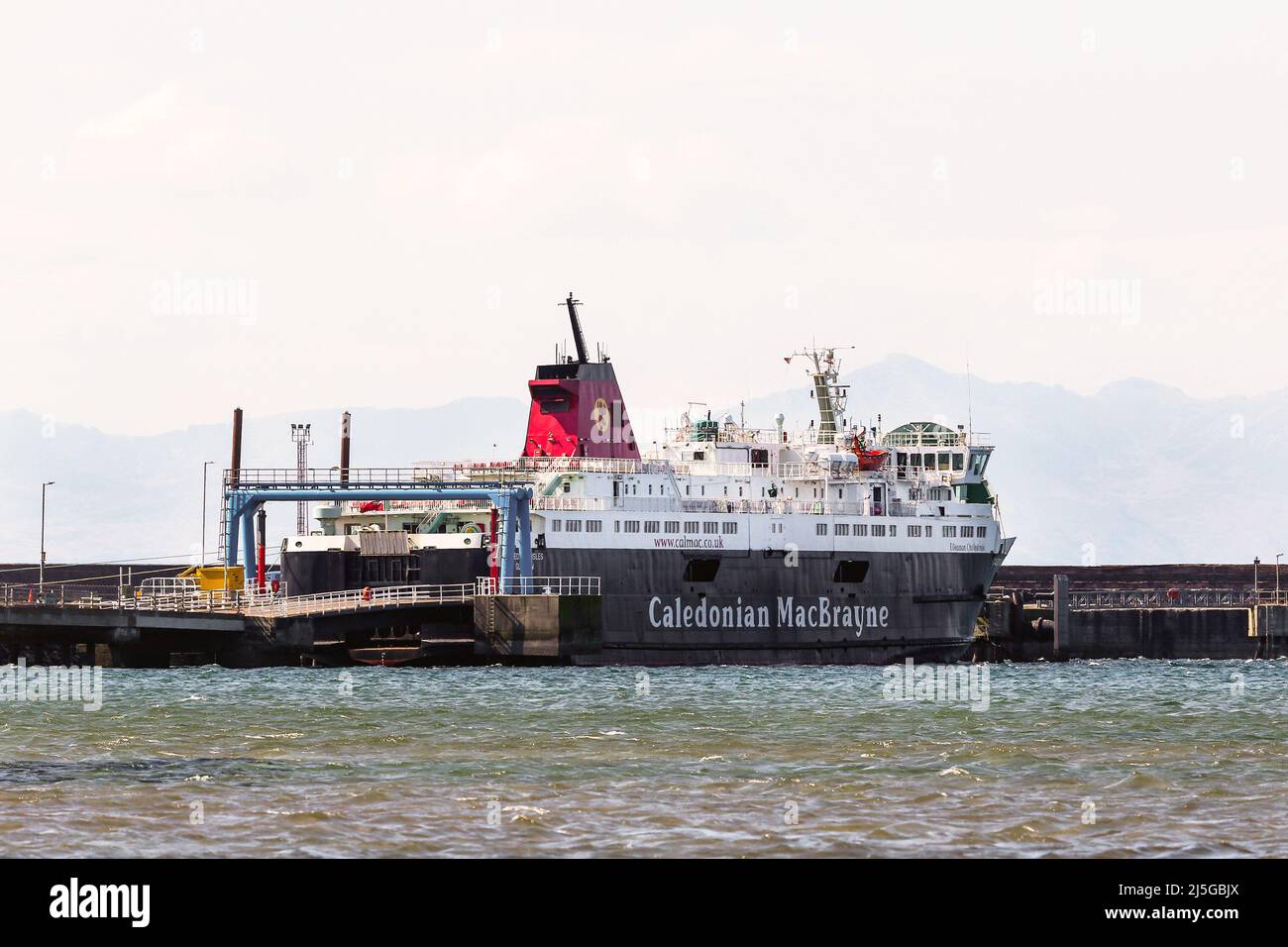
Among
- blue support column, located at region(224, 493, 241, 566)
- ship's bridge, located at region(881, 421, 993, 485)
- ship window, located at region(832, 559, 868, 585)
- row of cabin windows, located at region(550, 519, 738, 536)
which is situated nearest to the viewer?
row of cabin windows, located at region(550, 519, 738, 536)

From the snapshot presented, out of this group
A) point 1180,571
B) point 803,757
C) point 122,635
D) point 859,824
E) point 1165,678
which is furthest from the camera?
point 1180,571

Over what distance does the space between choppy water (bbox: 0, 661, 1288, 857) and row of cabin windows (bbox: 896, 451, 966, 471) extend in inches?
980

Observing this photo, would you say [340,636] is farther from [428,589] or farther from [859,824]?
[859,824]

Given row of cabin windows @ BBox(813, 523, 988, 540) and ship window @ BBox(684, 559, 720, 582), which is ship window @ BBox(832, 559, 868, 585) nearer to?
row of cabin windows @ BBox(813, 523, 988, 540)

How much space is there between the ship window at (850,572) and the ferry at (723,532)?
0.07m

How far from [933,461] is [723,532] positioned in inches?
510

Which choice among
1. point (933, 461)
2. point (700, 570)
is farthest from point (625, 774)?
point (933, 461)

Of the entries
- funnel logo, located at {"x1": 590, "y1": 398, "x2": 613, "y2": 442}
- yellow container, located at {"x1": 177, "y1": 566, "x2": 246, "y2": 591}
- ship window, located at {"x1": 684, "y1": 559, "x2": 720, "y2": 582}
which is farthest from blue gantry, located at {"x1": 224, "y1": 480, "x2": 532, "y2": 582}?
funnel logo, located at {"x1": 590, "y1": 398, "x2": 613, "y2": 442}

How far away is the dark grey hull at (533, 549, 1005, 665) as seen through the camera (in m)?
64.6

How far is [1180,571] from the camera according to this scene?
385ft

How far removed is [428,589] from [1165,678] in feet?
79.0

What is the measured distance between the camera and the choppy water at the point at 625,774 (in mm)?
24922

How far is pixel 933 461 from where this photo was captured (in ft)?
254
